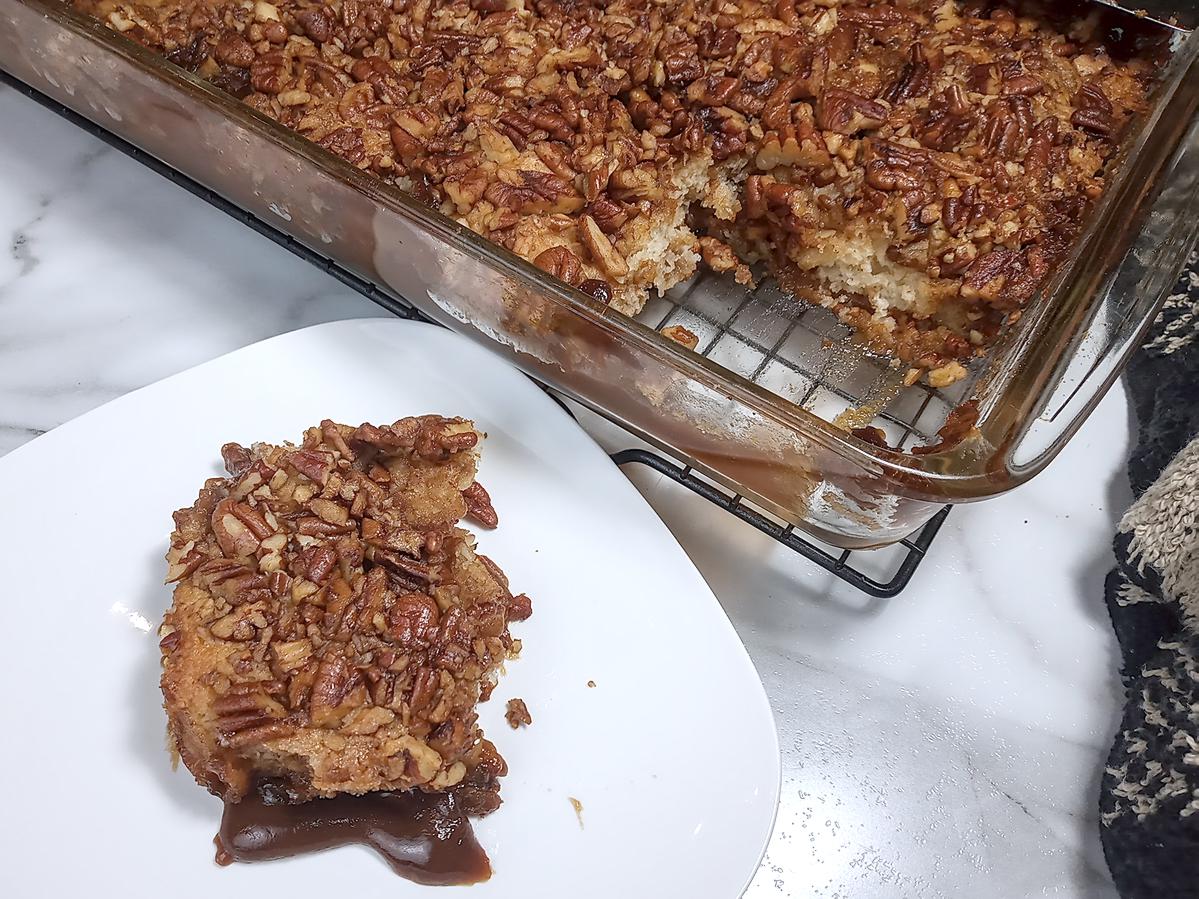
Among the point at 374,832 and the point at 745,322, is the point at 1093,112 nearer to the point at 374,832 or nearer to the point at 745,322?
the point at 745,322

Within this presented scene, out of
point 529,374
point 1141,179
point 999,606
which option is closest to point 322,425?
point 529,374

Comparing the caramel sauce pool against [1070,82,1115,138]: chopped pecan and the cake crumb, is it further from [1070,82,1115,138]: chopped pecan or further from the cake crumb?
[1070,82,1115,138]: chopped pecan

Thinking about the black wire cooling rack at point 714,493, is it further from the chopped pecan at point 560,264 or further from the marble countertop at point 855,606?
the chopped pecan at point 560,264

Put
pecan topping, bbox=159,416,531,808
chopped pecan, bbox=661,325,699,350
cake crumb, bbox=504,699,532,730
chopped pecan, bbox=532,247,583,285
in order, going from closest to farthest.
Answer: pecan topping, bbox=159,416,531,808 < cake crumb, bbox=504,699,532,730 < chopped pecan, bbox=532,247,583,285 < chopped pecan, bbox=661,325,699,350

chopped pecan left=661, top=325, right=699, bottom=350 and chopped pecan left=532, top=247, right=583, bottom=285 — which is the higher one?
chopped pecan left=532, top=247, right=583, bottom=285

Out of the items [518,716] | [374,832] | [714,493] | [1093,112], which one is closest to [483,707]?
[518,716]

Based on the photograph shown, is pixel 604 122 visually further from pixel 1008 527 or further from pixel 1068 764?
pixel 1068 764

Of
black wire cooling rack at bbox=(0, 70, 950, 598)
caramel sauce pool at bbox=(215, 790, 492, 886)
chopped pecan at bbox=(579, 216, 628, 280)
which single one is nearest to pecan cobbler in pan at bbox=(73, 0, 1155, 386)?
chopped pecan at bbox=(579, 216, 628, 280)
